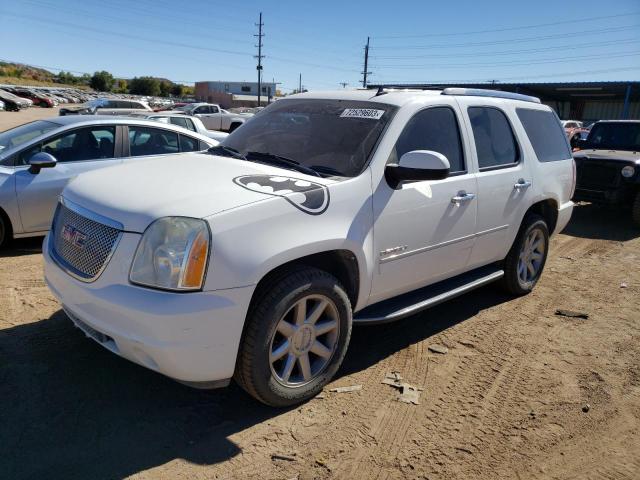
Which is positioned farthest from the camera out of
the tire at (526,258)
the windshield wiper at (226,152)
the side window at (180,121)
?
the side window at (180,121)

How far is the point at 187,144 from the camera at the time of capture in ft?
22.9

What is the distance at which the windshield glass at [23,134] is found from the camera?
5.83m

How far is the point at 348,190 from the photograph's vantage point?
3.13 meters

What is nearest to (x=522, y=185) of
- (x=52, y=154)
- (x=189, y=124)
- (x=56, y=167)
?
(x=56, y=167)

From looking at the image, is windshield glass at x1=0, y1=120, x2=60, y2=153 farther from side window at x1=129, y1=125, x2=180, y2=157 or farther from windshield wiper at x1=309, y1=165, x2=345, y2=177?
windshield wiper at x1=309, y1=165, x2=345, y2=177

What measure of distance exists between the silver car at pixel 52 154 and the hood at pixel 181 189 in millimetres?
2610

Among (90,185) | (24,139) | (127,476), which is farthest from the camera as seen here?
(24,139)

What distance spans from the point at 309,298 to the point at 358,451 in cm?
→ 88

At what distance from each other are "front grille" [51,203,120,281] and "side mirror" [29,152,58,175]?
103 inches

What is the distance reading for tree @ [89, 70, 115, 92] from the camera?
114 meters

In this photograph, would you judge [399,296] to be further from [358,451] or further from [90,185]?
[90,185]

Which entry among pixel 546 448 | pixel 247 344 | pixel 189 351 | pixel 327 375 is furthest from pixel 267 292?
pixel 546 448

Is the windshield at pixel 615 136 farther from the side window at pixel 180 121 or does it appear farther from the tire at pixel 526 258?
the side window at pixel 180 121

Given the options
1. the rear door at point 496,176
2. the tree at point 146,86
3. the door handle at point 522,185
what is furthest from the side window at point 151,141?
the tree at point 146,86
